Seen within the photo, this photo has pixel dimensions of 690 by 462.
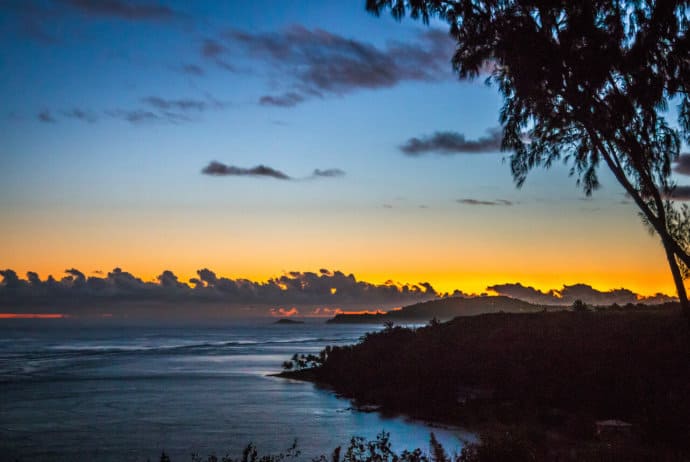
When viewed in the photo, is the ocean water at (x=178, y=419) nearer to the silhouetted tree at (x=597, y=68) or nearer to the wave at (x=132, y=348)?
the silhouetted tree at (x=597, y=68)

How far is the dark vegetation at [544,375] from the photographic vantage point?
15.4 meters

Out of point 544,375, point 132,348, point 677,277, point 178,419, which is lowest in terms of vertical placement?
point 132,348

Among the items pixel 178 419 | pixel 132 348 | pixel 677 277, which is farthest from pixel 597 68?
pixel 132 348

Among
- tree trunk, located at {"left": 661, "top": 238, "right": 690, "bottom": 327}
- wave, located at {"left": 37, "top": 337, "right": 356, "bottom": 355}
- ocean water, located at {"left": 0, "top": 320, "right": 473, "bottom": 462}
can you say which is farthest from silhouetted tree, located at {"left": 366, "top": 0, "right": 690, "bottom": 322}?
wave, located at {"left": 37, "top": 337, "right": 356, "bottom": 355}

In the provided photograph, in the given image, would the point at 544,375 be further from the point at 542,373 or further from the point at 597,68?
the point at 597,68

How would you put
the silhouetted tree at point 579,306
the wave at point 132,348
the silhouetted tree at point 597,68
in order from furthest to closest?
the wave at point 132,348, the silhouetted tree at point 579,306, the silhouetted tree at point 597,68

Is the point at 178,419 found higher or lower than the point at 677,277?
lower

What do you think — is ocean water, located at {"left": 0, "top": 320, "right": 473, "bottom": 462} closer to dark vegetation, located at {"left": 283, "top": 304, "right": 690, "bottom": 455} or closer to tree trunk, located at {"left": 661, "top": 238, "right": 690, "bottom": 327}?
dark vegetation, located at {"left": 283, "top": 304, "right": 690, "bottom": 455}

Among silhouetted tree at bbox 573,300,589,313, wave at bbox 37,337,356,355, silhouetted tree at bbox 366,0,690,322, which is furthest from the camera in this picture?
wave at bbox 37,337,356,355

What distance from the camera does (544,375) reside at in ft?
66.7

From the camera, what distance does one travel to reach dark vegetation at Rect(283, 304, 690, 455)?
15.4m

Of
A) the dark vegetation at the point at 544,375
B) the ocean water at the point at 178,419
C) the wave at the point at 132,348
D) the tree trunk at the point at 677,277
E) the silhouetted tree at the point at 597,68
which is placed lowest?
the wave at the point at 132,348

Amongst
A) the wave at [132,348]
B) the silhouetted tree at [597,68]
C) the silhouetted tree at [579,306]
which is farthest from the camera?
the wave at [132,348]

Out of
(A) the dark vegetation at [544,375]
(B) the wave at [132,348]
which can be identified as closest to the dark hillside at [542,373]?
(A) the dark vegetation at [544,375]
